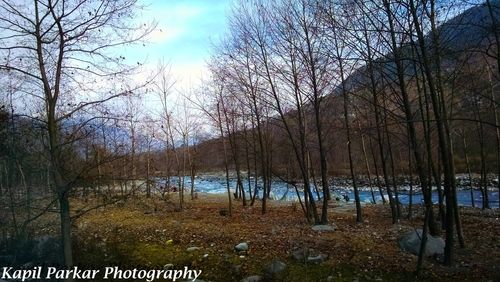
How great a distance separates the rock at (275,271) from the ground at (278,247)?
0.17 m

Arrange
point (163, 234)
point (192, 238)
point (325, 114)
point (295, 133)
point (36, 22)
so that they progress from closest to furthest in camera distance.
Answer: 1. point (36, 22)
2. point (192, 238)
3. point (163, 234)
4. point (325, 114)
5. point (295, 133)

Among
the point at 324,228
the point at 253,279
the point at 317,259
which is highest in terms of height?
the point at 324,228

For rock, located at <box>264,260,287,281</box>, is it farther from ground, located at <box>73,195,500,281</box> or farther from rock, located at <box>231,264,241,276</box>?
rock, located at <box>231,264,241,276</box>

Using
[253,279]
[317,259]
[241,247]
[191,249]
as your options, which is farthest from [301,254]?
[191,249]

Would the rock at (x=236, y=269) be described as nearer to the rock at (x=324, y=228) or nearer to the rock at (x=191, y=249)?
the rock at (x=191, y=249)

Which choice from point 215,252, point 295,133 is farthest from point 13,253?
point 295,133

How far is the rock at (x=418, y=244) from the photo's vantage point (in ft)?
28.6

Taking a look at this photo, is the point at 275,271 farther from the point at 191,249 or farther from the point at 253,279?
the point at 191,249

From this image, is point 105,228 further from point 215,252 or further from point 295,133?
point 295,133

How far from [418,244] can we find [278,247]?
3.08m

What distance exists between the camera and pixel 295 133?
18.7m

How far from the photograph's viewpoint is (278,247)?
9.97m

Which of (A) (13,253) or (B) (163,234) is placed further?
(B) (163,234)

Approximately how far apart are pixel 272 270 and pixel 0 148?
19.1ft
